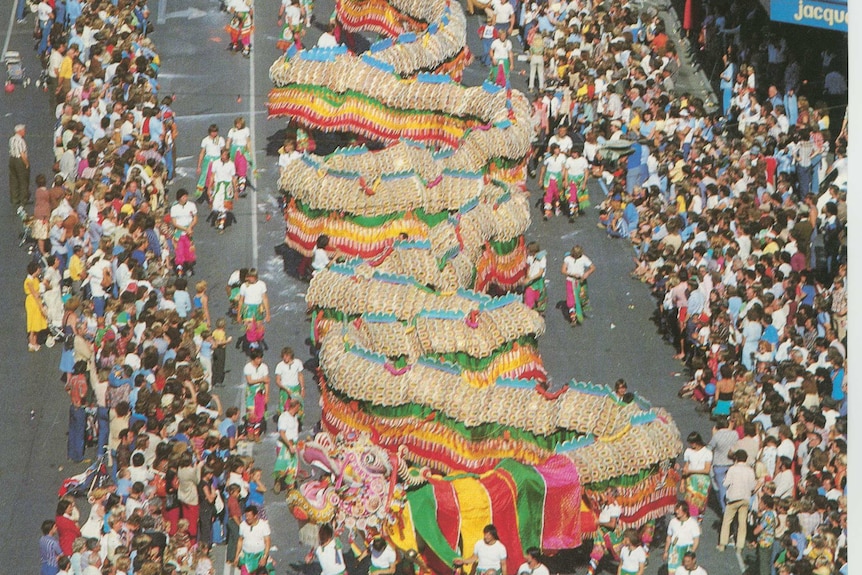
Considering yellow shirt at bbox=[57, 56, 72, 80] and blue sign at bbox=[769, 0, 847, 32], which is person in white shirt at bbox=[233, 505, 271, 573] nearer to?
blue sign at bbox=[769, 0, 847, 32]

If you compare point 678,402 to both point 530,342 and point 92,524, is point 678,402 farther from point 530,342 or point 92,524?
point 92,524

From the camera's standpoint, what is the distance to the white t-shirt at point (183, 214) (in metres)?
30.4

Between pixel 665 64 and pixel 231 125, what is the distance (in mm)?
8905

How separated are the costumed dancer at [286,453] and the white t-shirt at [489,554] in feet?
12.4

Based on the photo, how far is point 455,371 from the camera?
24.9m

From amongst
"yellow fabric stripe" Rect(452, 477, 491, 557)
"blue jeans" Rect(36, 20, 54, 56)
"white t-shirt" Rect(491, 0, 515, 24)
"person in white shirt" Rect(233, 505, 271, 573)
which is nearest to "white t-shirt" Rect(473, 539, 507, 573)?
"yellow fabric stripe" Rect(452, 477, 491, 557)

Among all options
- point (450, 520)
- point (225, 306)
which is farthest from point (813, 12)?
point (450, 520)

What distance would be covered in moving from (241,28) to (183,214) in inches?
453

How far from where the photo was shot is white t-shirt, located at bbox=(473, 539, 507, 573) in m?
21.1

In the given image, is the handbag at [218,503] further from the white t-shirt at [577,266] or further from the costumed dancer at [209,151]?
the costumed dancer at [209,151]

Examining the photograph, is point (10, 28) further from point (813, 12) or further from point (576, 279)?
point (813, 12)

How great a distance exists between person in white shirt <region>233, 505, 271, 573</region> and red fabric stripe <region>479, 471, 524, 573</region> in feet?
8.69

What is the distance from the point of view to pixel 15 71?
3856 centimetres

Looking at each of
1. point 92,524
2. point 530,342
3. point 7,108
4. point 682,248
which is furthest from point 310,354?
point 7,108
